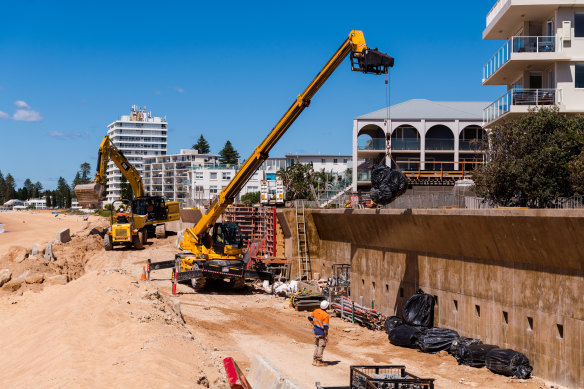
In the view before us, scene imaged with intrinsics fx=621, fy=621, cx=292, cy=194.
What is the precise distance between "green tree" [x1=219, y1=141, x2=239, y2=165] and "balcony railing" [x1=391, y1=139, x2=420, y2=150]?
115 m

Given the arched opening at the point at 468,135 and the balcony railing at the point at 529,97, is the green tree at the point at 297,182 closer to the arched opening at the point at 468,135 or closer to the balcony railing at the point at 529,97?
the arched opening at the point at 468,135

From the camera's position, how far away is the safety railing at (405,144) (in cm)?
4816

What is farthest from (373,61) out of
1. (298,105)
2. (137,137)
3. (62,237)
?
(137,137)

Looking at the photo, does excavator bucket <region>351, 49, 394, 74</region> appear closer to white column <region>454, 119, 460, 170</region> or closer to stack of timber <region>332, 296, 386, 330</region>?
stack of timber <region>332, 296, 386, 330</region>

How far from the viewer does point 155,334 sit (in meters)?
16.5

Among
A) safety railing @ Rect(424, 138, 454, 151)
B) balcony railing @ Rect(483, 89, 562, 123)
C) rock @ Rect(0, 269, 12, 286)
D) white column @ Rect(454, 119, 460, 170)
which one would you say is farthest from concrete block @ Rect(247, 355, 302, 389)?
safety railing @ Rect(424, 138, 454, 151)

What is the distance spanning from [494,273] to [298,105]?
12947mm

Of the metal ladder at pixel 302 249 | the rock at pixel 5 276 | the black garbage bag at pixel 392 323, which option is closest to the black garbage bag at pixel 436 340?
the black garbage bag at pixel 392 323

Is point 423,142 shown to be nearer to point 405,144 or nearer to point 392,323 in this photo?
point 405,144

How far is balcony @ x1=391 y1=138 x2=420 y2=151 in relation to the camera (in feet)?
158

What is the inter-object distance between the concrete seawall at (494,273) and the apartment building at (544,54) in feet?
35.2

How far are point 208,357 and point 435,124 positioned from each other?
35979 mm

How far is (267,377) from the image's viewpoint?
13.3 meters

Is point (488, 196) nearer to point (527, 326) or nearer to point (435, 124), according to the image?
point (527, 326)
